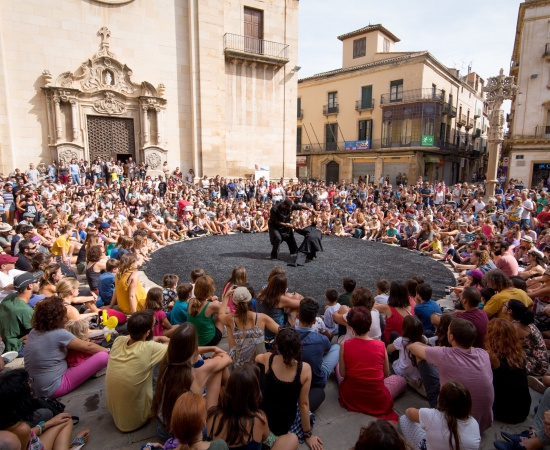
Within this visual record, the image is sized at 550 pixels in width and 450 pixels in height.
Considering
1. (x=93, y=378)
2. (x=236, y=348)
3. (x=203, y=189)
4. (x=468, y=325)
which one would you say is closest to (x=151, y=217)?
(x=203, y=189)

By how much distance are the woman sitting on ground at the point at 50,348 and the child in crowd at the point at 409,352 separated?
10.5 ft

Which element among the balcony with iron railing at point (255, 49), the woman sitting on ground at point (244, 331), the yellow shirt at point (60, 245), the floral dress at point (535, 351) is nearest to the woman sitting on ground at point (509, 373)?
the floral dress at point (535, 351)

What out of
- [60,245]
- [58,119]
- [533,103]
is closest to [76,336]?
[60,245]

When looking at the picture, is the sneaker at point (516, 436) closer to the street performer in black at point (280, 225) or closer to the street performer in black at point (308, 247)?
the street performer in black at point (308, 247)

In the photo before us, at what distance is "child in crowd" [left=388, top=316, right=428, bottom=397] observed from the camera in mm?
3412

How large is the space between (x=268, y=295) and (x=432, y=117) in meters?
29.3

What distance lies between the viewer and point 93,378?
392cm

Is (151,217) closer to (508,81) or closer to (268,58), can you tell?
(268,58)

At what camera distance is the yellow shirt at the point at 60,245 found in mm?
7828

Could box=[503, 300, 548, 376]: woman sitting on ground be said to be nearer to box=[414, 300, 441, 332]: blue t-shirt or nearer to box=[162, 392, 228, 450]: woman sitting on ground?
box=[414, 300, 441, 332]: blue t-shirt

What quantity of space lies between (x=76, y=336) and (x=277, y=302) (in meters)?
2.17

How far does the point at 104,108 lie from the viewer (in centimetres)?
1662

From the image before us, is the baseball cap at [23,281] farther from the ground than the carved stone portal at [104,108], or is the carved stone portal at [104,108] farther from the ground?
the carved stone portal at [104,108]

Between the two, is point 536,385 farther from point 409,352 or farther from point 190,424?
point 190,424
